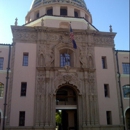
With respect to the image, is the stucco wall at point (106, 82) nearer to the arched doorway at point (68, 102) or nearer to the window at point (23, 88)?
the arched doorway at point (68, 102)

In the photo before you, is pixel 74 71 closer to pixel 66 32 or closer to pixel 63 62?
pixel 63 62

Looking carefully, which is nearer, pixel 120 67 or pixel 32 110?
pixel 32 110

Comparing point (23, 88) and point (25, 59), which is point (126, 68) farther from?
point (23, 88)

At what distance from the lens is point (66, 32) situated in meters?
26.4

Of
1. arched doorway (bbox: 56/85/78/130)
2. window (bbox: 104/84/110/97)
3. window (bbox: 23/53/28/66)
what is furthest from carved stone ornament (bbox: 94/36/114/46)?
window (bbox: 23/53/28/66)

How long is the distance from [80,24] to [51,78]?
10327 millimetres

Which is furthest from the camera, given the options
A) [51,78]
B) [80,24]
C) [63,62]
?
[80,24]

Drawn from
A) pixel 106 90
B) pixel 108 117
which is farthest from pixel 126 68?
pixel 108 117

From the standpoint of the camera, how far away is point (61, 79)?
24094 mm

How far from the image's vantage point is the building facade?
22.5m

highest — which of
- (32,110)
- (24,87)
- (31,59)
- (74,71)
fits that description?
(31,59)

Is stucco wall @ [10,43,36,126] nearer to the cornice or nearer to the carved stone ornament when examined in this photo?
the cornice

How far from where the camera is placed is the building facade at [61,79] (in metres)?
22.5

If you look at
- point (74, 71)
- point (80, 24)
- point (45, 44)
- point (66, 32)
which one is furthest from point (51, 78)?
point (80, 24)
